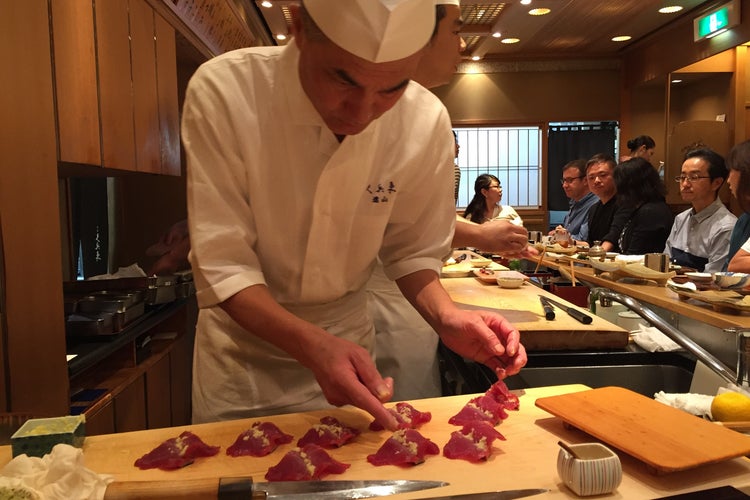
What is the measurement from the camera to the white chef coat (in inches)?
48.7

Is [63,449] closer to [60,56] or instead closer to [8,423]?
[8,423]

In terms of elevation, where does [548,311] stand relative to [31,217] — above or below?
below

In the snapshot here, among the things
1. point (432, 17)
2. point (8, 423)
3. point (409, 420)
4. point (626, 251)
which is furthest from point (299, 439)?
point (626, 251)

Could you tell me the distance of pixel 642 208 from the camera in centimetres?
495

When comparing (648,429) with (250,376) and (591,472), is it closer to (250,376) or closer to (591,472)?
(591,472)

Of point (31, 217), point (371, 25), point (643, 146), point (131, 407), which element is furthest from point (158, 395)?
point (643, 146)

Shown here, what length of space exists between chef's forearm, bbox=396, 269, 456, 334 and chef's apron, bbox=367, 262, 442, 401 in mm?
548

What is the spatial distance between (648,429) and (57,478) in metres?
0.99

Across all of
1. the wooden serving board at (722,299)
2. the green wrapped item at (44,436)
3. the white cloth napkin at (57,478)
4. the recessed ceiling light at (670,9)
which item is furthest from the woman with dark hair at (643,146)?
the white cloth napkin at (57,478)

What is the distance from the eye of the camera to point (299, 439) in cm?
118

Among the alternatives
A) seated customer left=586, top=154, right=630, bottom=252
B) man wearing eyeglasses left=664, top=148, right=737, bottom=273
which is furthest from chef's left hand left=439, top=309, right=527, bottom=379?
seated customer left=586, top=154, right=630, bottom=252

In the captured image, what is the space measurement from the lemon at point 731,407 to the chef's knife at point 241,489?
0.67 meters

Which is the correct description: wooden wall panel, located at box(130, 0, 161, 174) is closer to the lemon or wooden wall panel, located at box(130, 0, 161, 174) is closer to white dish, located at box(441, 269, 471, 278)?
white dish, located at box(441, 269, 471, 278)

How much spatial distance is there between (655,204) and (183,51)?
12.6 ft
